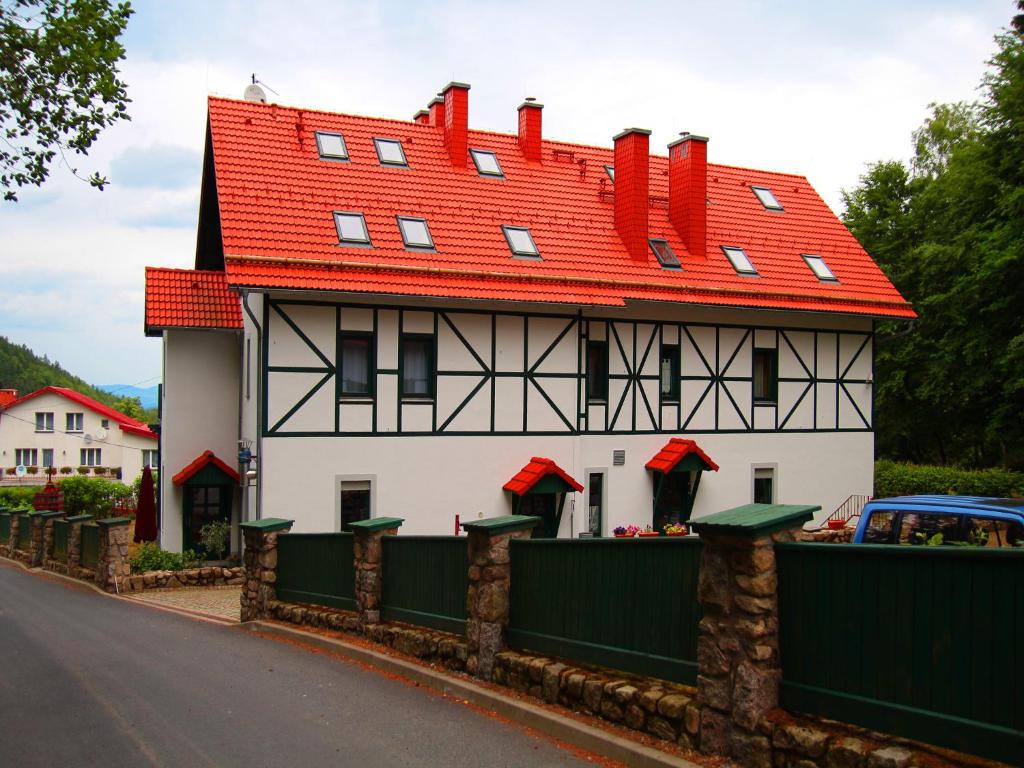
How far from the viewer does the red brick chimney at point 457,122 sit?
22.6m

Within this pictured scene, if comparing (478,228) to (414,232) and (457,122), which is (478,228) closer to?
(414,232)

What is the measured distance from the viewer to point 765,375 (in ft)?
75.7

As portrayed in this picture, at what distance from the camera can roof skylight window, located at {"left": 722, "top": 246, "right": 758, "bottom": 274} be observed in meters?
23.1

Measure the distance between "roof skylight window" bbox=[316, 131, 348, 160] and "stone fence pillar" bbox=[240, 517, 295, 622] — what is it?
9.67 meters

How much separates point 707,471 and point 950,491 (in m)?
7.36

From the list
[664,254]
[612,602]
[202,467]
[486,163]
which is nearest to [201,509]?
[202,467]

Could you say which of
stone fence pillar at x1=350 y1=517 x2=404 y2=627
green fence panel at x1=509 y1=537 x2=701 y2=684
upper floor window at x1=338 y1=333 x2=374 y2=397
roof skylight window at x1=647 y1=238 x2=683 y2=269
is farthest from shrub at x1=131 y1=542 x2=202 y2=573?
green fence panel at x1=509 y1=537 x2=701 y2=684

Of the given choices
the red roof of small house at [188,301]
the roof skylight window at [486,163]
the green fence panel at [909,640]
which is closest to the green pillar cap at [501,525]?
the green fence panel at [909,640]

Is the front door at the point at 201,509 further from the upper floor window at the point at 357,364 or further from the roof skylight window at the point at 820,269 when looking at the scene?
the roof skylight window at the point at 820,269

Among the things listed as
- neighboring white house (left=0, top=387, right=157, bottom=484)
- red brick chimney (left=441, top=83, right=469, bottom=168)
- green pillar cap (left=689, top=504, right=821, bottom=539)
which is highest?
red brick chimney (left=441, top=83, right=469, bottom=168)

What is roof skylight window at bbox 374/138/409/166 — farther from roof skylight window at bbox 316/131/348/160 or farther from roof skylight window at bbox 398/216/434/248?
roof skylight window at bbox 398/216/434/248

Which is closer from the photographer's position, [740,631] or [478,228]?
[740,631]

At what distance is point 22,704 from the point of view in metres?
9.18

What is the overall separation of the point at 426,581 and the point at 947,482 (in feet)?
61.6
